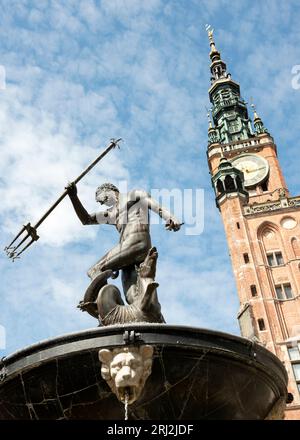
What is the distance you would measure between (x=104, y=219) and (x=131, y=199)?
549 millimetres

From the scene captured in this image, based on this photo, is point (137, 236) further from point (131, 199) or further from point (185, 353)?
point (185, 353)

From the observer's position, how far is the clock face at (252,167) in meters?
46.6

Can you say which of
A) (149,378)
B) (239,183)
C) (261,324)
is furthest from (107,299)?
(239,183)

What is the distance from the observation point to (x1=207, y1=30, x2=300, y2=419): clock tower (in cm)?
3331

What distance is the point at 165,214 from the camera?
6.31 meters

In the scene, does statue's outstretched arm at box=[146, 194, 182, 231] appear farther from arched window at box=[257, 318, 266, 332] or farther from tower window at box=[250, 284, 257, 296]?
tower window at box=[250, 284, 257, 296]

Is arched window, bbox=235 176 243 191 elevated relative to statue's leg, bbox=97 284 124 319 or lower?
elevated

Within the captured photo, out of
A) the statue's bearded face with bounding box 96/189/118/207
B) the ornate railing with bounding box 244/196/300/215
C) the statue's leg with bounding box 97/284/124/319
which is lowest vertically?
the statue's leg with bounding box 97/284/124/319

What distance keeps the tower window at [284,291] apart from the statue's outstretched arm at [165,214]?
30570 millimetres

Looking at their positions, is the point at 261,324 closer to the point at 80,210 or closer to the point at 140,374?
the point at 80,210

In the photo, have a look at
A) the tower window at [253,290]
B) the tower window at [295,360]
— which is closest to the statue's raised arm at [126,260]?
the tower window at [295,360]

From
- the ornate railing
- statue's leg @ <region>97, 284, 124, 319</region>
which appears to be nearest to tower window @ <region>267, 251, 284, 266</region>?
the ornate railing

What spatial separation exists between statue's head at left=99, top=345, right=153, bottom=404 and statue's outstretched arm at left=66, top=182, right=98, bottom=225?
2.58 meters
